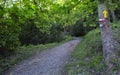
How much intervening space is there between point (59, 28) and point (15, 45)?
32.7ft

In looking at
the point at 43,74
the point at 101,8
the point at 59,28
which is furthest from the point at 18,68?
the point at 59,28

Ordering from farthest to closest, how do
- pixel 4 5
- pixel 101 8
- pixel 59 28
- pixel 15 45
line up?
pixel 59 28 → pixel 15 45 → pixel 4 5 → pixel 101 8

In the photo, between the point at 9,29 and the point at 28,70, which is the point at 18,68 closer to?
the point at 28,70

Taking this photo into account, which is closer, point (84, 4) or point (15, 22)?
point (84, 4)

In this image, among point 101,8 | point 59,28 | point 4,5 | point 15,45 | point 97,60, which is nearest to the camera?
point 101,8

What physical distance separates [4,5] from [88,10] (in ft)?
15.7

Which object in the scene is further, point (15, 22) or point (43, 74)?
point (15, 22)

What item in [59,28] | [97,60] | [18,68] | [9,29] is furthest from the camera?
[59,28]

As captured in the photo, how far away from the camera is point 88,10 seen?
33.5 ft

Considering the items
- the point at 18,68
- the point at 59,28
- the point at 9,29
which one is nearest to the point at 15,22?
the point at 9,29

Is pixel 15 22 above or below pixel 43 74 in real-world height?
above

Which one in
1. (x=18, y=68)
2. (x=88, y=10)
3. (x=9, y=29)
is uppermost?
(x=88, y=10)

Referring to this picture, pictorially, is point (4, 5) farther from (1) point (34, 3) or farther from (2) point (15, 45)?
(2) point (15, 45)

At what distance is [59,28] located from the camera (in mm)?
23391
